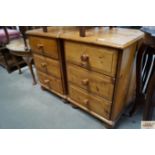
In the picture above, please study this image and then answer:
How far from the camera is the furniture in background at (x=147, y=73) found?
0.90 metres

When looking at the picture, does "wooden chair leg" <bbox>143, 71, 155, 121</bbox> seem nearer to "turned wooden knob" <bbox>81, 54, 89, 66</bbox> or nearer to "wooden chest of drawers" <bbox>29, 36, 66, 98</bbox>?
"turned wooden knob" <bbox>81, 54, 89, 66</bbox>

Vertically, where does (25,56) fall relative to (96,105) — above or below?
above

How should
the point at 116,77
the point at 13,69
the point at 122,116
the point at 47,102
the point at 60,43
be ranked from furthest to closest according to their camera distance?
the point at 13,69, the point at 47,102, the point at 122,116, the point at 60,43, the point at 116,77

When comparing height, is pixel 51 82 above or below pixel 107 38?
below

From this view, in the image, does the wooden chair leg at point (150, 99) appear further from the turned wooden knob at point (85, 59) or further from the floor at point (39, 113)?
the turned wooden knob at point (85, 59)

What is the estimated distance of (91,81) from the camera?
110 centimetres

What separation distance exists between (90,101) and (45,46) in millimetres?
640

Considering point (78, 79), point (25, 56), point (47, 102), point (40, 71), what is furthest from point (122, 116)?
point (25, 56)

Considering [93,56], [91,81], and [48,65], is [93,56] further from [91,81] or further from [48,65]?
[48,65]

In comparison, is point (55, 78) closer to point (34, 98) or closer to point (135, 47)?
point (34, 98)

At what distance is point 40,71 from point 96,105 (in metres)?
0.77

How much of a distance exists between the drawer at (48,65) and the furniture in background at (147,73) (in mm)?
700

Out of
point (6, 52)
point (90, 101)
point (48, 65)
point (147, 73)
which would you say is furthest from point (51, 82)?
point (6, 52)

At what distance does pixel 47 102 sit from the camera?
1.59 metres
